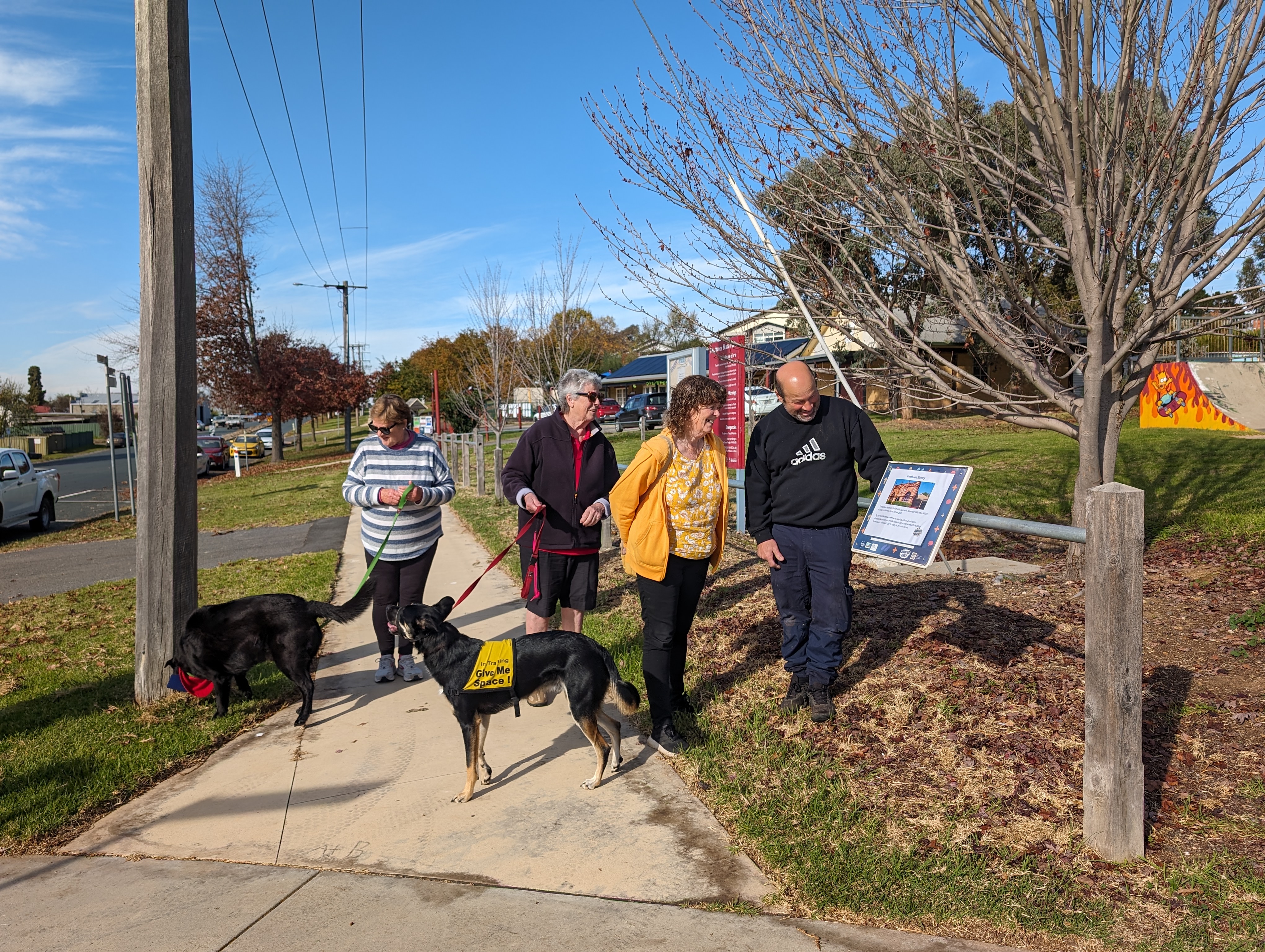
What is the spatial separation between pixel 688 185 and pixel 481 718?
4.49 metres

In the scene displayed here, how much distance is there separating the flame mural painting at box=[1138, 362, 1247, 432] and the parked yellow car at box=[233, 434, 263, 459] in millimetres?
29491

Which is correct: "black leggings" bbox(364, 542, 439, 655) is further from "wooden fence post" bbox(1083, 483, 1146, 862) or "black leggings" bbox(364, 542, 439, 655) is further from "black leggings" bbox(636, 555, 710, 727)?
"wooden fence post" bbox(1083, 483, 1146, 862)

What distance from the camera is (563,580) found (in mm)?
5277

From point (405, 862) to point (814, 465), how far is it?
2.69m

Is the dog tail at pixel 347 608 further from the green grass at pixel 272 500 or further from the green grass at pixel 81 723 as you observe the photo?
the green grass at pixel 272 500

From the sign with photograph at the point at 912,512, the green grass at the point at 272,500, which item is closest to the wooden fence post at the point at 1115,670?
the sign with photograph at the point at 912,512

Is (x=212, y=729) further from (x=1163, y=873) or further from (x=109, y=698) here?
(x=1163, y=873)

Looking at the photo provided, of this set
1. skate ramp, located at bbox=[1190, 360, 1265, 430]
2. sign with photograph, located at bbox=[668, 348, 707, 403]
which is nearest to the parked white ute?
sign with photograph, located at bbox=[668, 348, 707, 403]

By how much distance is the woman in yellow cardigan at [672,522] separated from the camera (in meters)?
4.38

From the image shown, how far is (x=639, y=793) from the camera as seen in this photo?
4.09 metres

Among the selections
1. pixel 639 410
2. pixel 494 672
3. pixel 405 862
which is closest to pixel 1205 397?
pixel 494 672

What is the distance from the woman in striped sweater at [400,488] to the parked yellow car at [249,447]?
29372mm

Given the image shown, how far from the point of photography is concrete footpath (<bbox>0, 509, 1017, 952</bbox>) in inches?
116

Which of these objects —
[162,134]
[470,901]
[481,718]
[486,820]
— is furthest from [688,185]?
[470,901]
